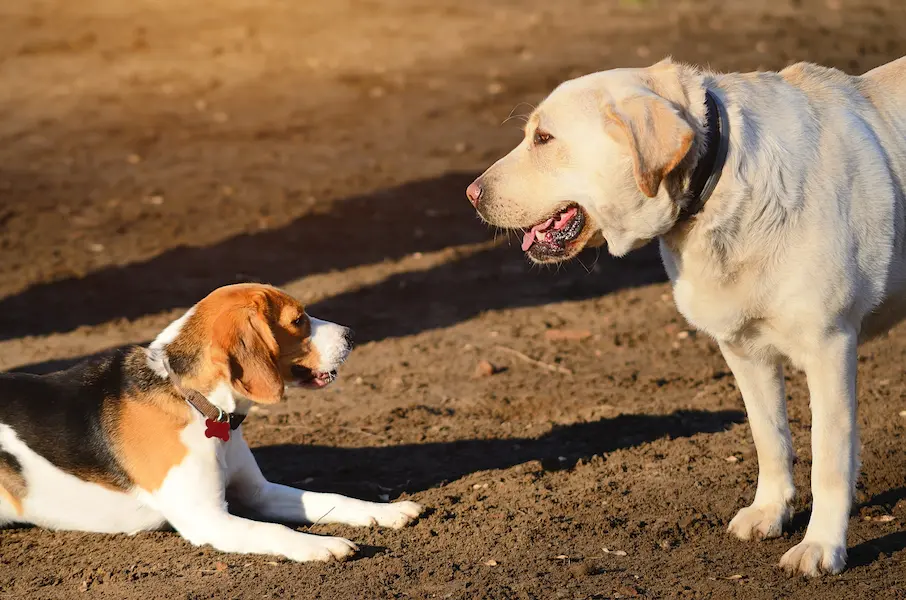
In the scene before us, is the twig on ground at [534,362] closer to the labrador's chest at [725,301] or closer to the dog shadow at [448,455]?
the dog shadow at [448,455]

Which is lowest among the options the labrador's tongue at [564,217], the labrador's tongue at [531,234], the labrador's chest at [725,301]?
the labrador's chest at [725,301]

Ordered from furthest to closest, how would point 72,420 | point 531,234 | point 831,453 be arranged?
point 72,420 → point 531,234 → point 831,453

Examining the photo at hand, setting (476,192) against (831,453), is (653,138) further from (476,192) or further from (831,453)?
(831,453)

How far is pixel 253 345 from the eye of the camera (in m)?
5.32

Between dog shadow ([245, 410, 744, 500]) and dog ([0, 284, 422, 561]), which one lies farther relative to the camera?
dog shadow ([245, 410, 744, 500])

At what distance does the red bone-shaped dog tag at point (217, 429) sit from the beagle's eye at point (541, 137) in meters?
1.98

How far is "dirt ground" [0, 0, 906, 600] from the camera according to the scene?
17.3 feet

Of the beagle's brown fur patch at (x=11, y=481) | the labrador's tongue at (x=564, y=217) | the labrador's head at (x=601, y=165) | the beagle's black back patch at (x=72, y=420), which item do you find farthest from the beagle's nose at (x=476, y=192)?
the beagle's brown fur patch at (x=11, y=481)

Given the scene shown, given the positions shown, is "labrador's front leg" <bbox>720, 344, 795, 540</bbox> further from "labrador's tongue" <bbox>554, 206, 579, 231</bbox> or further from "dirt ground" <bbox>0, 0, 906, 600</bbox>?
"labrador's tongue" <bbox>554, 206, 579, 231</bbox>

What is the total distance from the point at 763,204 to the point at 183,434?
2874 millimetres

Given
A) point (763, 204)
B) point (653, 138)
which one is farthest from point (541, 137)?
point (763, 204)

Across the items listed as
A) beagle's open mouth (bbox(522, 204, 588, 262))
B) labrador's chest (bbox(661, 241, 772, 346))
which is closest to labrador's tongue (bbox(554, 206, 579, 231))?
beagle's open mouth (bbox(522, 204, 588, 262))

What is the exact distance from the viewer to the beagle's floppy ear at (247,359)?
527 cm

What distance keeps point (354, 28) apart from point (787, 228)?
1594 centimetres
